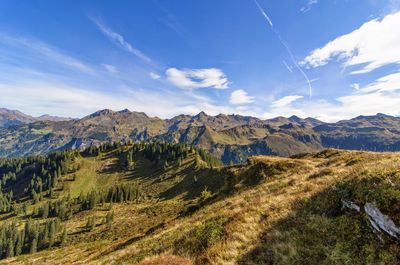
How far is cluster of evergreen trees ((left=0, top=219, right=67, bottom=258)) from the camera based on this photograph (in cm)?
14400

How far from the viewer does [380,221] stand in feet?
33.6

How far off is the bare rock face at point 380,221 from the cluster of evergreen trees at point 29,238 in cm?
15482

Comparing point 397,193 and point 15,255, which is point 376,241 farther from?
point 15,255

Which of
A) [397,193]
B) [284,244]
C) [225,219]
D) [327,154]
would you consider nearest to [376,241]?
[397,193]

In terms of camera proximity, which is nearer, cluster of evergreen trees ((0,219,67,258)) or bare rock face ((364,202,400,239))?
bare rock face ((364,202,400,239))

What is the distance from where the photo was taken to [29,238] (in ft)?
532

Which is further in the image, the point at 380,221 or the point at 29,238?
the point at 29,238

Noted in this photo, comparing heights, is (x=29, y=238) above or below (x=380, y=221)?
below

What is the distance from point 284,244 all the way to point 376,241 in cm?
331

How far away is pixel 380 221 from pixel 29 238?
7727 inches

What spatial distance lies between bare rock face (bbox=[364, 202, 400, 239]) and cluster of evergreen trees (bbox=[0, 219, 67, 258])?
155m

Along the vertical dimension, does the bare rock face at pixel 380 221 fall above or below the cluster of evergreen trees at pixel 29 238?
above

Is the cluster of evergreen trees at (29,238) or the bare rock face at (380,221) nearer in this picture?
the bare rock face at (380,221)

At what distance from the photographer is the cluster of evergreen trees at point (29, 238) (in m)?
144
